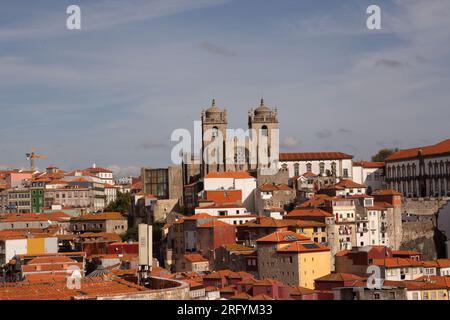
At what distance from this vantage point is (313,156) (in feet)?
208

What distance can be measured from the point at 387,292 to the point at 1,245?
25.3 metres

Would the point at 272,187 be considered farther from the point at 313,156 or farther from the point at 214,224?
the point at 313,156

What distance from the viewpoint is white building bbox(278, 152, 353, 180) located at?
204ft

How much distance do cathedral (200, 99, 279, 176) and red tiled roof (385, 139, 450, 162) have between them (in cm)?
999

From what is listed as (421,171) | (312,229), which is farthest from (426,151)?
(312,229)

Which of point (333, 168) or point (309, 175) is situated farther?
point (333, 168)

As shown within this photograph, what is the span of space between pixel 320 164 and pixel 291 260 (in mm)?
27747

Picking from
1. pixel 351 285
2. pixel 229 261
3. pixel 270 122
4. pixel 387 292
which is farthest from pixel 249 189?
pixel 387 292

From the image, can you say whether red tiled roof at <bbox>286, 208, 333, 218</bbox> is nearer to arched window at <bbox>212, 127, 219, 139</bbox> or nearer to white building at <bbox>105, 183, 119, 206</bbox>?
arched window at <bbox>212, 127, 219, 139</bbox>

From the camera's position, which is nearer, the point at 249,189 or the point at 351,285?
the point at 351,285

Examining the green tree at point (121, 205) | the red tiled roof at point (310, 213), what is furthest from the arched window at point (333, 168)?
the red tiled roof at point (310, 213)

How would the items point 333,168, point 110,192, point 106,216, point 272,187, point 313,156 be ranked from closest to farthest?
point 272,187 < point 106,216 < point 333,168 < point 313,156 < point 110,192

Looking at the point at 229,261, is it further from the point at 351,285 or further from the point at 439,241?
the point at 439,241

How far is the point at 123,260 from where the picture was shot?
40.6 meters
